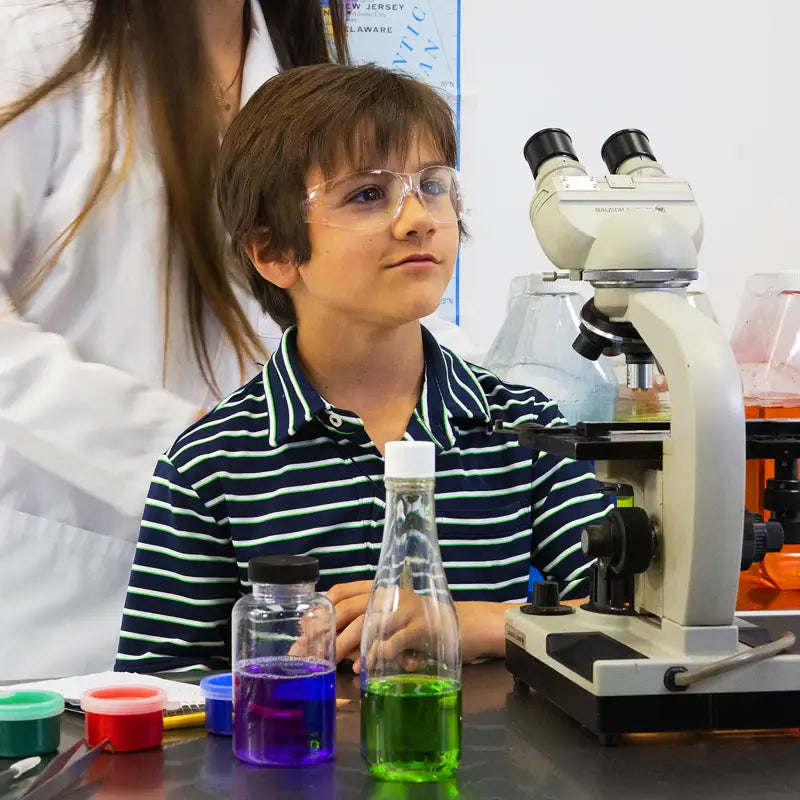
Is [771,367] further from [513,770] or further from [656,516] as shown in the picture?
[513,770]

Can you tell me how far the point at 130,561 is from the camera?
6.52 feet

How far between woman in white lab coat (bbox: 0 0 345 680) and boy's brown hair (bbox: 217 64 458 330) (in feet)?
0.87

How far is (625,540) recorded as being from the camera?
1.03m

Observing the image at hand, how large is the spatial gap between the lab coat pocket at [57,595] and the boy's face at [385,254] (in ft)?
2.11

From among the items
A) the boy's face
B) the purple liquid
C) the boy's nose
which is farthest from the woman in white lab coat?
the purple liquid

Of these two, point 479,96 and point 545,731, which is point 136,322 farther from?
point 545,731

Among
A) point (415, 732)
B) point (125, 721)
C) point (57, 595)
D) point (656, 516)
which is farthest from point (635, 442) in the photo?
point (57, 595)

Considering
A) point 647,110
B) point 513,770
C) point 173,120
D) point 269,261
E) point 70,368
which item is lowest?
point 513,770

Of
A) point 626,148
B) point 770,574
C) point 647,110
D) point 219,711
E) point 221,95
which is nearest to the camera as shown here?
point 219,711

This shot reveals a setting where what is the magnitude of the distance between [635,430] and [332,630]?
35cm

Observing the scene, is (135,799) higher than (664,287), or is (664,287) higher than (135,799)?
(664,287)

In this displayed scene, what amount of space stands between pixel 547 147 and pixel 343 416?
51 cm

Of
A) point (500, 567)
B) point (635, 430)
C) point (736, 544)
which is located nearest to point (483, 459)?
point (500, 567)

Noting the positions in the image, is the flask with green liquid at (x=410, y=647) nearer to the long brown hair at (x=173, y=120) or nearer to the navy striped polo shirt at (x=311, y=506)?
the navy striped polo shirt at (x=311, y=506)
